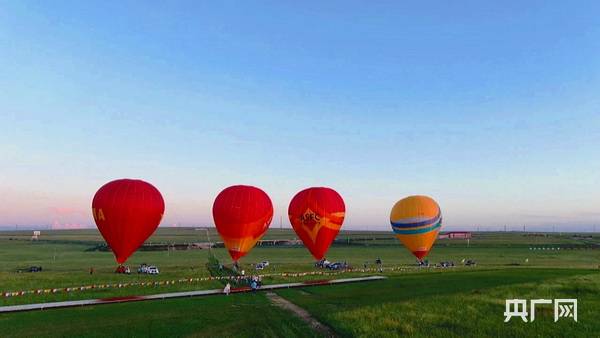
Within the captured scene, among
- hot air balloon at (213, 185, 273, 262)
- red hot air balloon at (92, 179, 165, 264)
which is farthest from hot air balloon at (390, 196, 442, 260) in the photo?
red hot air balloon at (92, 179, 165, 264)

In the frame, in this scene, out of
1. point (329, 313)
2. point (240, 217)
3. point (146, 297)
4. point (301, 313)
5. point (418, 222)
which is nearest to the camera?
point (329, 313)

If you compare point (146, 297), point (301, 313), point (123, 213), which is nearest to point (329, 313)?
point (301, 313)

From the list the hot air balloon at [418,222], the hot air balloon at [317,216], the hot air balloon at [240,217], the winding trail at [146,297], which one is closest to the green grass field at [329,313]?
the winding trail at [146,297]

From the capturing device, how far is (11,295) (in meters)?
36.1

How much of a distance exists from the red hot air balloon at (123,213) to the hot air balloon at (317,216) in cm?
1784

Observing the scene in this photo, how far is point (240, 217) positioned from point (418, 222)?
2530 centimetres

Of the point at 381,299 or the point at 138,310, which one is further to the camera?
the point at 381,299

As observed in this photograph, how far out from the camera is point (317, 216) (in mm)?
52188

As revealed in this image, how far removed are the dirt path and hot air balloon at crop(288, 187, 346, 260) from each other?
50.1 feet

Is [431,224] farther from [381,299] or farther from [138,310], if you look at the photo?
[138,310]

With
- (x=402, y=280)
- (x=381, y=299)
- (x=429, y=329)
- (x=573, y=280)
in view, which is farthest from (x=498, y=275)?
(x=429, y=329)

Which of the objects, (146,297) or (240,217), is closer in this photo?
(146,297)

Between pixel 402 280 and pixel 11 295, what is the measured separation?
125ft

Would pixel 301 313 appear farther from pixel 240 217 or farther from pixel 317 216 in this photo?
pixel 317 216
